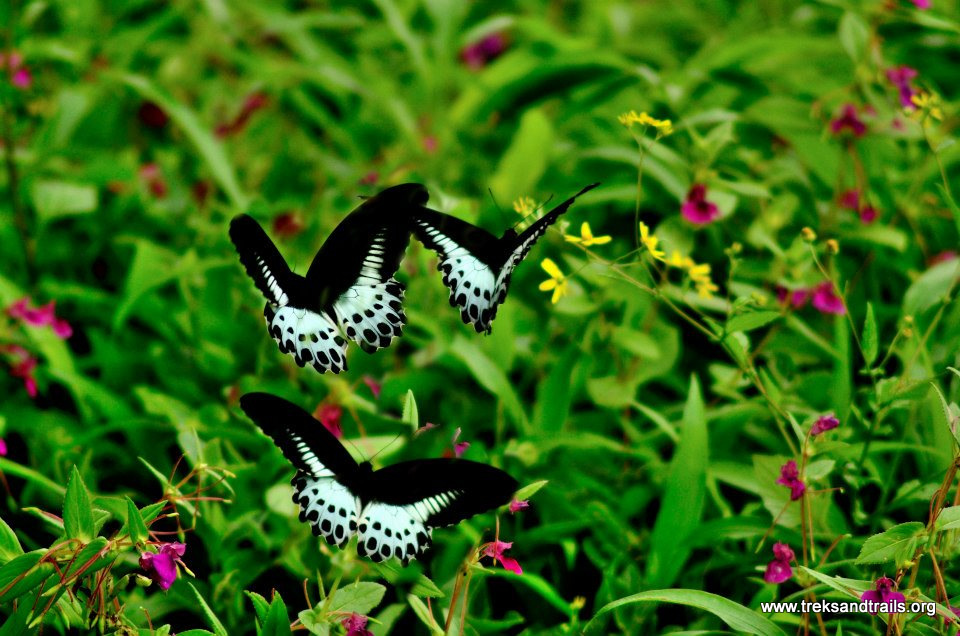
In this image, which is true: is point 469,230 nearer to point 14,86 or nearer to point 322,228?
point 322,228

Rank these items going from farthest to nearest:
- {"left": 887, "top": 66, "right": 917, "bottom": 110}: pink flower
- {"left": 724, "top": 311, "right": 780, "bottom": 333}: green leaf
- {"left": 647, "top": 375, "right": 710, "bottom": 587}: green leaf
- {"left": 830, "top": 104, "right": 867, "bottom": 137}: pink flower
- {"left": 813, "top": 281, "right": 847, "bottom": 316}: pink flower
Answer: {"left": 830, "top": 104, "right": 867, "bottom": 137}: pink flower < {"left": 887, "top": 66, "right": 917, "bottom": 110}: pink flower < {"left": 813, "top": 281, "right": 847, "bottom": 316}: pink flower < {"left": 647, "top": 375, "right": 710, "bottom": 587}: green leaf < {"left": 724, "top": 311, "right": 780, "bottom": 333}: green leaf

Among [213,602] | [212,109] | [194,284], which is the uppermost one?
[212,109]

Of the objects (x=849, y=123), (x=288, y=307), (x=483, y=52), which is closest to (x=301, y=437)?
(x=288, y=307)

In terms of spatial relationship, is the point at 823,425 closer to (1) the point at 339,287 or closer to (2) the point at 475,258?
(2) the point at 475,258

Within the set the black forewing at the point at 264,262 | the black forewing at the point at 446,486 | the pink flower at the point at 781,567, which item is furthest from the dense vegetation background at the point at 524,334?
the black forewing at the point at 264,262

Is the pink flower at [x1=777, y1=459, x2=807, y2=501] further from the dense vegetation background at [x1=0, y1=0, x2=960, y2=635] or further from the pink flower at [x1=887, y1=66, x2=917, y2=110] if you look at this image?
the pink flower at [x1=887, y1=66, x2=917, y2=110]

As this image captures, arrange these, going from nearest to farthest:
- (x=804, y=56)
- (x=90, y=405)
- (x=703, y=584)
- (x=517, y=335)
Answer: (x=703, y=584) < (x=90, y=405) < (x=517, y=335) < (x=804, y=56)

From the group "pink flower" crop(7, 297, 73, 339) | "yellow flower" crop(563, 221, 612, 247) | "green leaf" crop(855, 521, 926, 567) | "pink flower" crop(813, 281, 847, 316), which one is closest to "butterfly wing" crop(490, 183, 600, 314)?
"yellow flower" crop(563, 221, 612, 247)

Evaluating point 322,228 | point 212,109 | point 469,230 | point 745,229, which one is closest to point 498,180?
point 322,228
